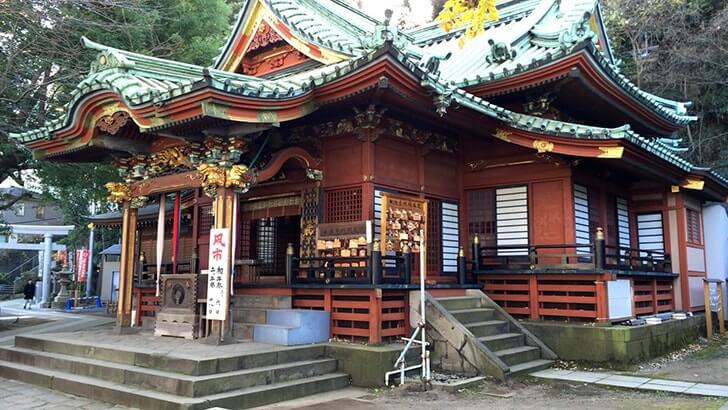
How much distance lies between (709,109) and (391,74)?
19.7 meters

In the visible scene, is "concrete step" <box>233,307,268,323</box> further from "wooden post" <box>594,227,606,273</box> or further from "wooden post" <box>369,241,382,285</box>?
"wooden post" <box>594,227,606,273</box>

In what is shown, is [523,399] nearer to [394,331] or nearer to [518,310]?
[394,331]

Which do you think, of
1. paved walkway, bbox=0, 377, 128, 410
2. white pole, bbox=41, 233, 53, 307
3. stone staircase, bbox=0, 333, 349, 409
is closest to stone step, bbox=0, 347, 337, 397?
stone staircase, bbox=0, 333, 349, 409

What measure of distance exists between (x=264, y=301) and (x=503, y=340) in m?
4.15

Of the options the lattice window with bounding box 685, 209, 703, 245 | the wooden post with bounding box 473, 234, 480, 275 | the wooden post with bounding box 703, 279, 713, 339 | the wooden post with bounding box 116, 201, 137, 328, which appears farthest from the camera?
the lattice window with bounding box 685, 209, 703, 245

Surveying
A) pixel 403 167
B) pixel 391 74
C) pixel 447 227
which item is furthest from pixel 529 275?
pixel 391 74

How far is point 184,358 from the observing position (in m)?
7.09

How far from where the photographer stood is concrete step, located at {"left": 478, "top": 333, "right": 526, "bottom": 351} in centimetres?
919

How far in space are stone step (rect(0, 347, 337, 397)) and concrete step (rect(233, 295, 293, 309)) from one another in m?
1.49

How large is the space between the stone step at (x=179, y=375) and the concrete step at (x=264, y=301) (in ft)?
4.90

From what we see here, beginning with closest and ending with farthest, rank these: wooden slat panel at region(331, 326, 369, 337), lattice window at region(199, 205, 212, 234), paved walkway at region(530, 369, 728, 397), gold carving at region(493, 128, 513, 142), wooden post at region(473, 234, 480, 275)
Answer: paved walkway at region(530, 369, 728, 397)
wooden slat panel at region(331, 326, 369, 337)
gold carving at region(493, 128, 513, 142)
wooden post at region(473, 234, 480, 275)
lattice window at region(199, 205, 212, 234)

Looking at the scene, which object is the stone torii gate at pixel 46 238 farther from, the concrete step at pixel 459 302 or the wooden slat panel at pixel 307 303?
the concrete step at pixel 459 302

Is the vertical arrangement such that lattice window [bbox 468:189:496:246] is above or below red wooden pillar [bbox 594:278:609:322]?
above

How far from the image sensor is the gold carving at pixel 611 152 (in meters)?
9.62
